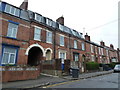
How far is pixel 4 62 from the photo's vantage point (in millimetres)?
11289

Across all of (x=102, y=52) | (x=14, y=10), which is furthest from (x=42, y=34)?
(x=102, y=52)

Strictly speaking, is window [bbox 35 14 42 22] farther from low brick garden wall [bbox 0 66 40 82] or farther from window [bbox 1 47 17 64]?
low brick garden wall [bbox 0 66 40 82]

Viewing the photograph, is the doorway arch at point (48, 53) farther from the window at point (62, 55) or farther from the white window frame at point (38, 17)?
the white window frame at point (38, 17)

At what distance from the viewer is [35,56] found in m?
16.2

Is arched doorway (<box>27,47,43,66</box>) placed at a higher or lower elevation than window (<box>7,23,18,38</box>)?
lower

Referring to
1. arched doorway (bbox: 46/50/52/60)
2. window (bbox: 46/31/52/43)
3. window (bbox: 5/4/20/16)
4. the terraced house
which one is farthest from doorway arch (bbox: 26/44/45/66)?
window (bbox: 5/4/20/16)

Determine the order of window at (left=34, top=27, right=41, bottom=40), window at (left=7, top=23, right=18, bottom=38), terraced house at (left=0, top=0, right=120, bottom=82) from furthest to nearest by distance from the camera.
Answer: window at (left=34, top=27, right=41, bottom=40) < window at (left=7, top=23, right=18, bottom=38) < terraced house at (left=0, top=0, right=120, bottom=82)

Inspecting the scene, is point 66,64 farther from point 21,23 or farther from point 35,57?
point 21,23

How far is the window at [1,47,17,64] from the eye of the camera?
11426 millimetres

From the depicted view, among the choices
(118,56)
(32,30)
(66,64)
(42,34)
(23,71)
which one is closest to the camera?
(23,71)

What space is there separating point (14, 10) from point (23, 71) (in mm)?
9630

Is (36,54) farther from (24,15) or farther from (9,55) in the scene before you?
(24,15)

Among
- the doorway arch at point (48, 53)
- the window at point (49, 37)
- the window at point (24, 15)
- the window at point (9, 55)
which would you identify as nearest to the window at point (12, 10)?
the window at point (24, 15)

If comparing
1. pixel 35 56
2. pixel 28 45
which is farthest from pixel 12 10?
pixel 35 56
